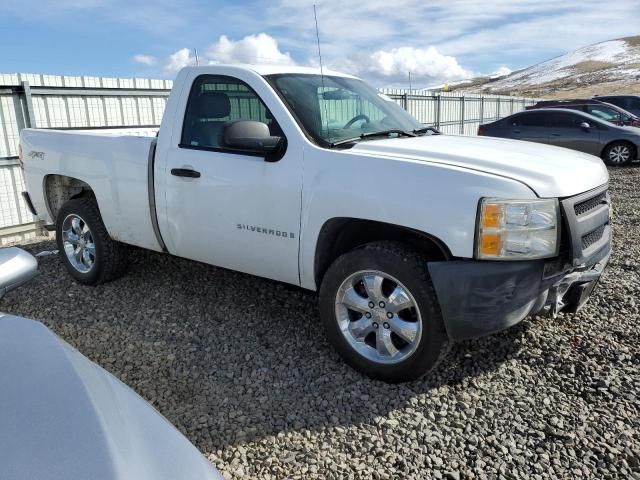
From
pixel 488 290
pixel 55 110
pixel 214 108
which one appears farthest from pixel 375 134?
pixel 55 110

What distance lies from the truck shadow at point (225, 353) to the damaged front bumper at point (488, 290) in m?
0.58

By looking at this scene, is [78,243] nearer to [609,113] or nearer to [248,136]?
[248,136]

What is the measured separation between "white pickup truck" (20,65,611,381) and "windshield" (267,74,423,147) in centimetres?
2

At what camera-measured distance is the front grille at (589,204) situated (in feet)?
10.3

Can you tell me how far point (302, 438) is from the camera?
289cm

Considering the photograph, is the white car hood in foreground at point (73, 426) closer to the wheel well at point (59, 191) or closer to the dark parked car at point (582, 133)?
the wheel well at point (59, 191)

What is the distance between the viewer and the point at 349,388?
3.33 metres

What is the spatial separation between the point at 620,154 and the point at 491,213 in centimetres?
1226

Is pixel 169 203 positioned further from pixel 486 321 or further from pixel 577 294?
pixel 577 294

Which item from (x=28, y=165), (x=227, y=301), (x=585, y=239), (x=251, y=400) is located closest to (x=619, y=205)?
(x=585, y=239)

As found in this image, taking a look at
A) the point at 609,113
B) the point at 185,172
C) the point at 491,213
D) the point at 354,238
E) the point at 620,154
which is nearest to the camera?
the point at 491,213

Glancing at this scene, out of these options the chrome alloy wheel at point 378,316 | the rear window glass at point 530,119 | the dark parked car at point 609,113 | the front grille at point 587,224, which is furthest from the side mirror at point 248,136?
the dark parked car at point 609,113

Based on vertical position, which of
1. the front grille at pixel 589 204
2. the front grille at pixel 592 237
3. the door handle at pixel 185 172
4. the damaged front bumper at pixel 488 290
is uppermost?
the door handle at pixel 185 172

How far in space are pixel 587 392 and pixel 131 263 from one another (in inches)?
162
